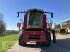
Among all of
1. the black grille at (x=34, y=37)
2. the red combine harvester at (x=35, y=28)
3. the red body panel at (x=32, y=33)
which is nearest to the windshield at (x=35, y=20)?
the red combine harvester at (x=35, y=28)

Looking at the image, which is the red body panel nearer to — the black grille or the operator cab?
the black grille

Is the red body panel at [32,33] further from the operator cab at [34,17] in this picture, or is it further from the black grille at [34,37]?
the operator cab at [34,17]

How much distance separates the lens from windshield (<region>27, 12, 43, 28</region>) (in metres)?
23.1

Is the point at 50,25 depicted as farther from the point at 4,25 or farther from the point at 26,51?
the point at 4,25

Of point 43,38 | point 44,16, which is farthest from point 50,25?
point 43,38

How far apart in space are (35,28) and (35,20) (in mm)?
1062

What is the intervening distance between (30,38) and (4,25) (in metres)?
76.5

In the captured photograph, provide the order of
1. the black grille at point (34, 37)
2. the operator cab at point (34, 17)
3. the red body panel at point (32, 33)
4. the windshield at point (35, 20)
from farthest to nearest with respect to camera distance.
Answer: the operator cab at point (34, 17) < the windshield at point (35, 20) < the black grille at point (34, 37) < the red body panel at point (32, 33)

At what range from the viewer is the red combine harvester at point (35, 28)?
70.9ft

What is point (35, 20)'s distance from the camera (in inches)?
924

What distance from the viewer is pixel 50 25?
24578 millimetres

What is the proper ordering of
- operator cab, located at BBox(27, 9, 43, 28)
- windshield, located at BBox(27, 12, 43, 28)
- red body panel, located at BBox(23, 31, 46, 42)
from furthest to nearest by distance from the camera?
operator cab, located at BBox(27, 9, 43, 28)
windshield, located at BBox(27, 12, 43, 28)
red body panel, located at BBox(23, 31, 46, 42)

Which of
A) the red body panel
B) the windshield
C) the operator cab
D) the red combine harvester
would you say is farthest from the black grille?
the operator cab

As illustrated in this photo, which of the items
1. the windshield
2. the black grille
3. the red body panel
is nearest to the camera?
the red body panel
